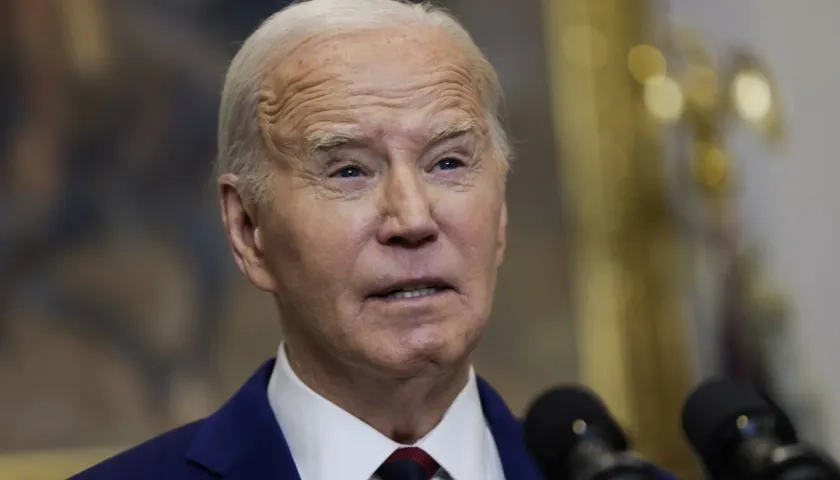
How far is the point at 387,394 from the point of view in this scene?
1974 millimetres

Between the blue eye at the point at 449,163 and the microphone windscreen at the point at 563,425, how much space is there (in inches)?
16.9

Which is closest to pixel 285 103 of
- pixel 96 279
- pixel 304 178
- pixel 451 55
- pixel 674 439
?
pixel 304 178

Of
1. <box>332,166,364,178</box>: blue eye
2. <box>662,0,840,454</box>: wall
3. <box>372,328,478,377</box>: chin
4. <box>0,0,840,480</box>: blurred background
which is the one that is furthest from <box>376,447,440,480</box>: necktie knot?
<box>662,0,840,454</box>: wall

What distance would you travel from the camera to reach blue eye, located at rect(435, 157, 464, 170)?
197 cm

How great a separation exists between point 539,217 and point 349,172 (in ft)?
8.38

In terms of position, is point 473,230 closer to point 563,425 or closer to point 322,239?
point 322,239

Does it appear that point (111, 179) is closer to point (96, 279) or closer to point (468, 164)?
point (96, 279)

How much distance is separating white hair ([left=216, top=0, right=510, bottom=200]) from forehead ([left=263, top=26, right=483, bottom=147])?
0.08ft

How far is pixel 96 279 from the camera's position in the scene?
153 inches

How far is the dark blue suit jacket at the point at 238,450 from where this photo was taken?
197 cm

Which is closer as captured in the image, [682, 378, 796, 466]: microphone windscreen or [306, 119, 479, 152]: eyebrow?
[682, 378, 796, 466]: microphone windscreen

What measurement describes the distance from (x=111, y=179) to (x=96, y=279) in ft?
1.10

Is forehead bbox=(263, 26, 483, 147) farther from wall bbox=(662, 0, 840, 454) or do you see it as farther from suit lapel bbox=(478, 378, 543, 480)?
wall bbox=(662, 0, 840, 454)

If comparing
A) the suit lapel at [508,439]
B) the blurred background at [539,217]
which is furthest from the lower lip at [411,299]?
the blurred background at [539,217]
